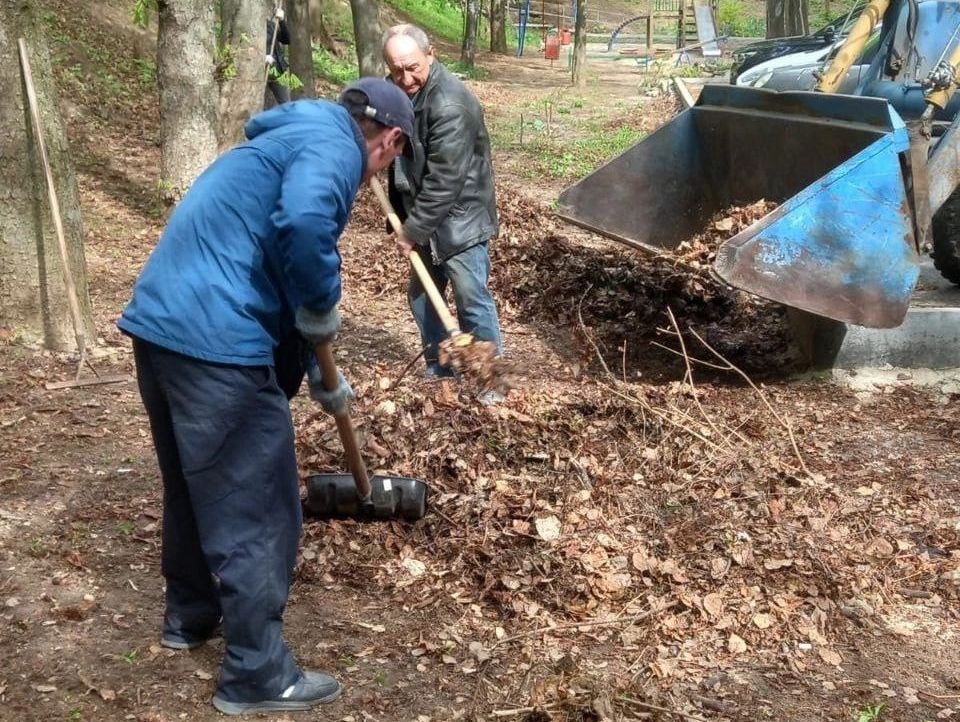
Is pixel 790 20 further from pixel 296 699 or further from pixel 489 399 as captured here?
pixel 296 699

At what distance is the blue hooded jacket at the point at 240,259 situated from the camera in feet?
9.51

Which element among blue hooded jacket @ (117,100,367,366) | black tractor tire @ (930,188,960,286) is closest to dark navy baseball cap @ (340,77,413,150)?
blue hooded jacket @ (117,100,367,366)

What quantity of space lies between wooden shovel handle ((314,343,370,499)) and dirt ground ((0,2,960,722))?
0.32 metres

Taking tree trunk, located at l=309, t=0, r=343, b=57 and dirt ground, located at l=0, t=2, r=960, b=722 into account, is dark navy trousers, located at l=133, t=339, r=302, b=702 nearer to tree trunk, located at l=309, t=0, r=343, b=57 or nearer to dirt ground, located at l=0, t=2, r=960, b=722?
dirt ground, located at l=0, t=2, r=960, b=722

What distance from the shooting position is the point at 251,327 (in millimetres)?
2957

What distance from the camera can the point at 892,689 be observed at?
11.2 feet

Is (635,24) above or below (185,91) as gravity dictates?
above

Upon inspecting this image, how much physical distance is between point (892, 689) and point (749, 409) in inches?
90.5

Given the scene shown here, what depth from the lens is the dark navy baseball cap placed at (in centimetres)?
310

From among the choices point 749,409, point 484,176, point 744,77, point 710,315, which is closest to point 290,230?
point 484,176

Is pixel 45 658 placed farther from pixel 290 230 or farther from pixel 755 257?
pixel 755 257

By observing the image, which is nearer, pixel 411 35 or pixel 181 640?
pixel 181 640

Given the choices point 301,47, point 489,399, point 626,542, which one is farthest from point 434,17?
point 626,542

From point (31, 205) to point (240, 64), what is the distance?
3.72 meters
